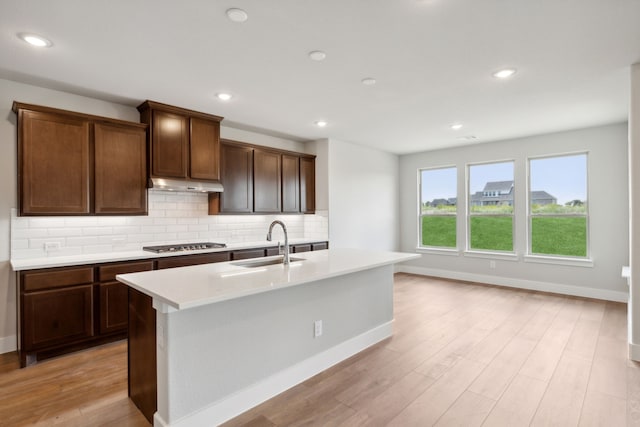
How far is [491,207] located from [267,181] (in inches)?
159

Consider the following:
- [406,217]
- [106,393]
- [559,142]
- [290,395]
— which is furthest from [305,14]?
[406,217]

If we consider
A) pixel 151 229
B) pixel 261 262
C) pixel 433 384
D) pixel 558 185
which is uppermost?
pixel 558 185

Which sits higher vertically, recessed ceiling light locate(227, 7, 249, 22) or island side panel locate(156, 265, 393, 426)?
Answer: recessed ceiling light locate(227, 7, 249, 22)

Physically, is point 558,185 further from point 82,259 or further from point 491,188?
point 82,259

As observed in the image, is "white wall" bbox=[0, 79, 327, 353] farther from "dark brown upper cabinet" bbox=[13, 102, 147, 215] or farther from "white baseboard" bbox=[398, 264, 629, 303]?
"white baseboard" bbox=[398, 264, 629, 303]

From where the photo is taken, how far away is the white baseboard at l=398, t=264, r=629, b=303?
4878 millimetres

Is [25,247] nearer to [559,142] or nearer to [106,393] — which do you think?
[106,393]

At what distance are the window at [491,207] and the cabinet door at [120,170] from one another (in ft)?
18.0

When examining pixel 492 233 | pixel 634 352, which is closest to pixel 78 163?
pixel 634 352

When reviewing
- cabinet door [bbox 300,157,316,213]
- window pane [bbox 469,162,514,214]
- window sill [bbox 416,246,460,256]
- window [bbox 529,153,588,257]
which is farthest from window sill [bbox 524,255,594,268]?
cabinet door [bbox 300,157,316,213]

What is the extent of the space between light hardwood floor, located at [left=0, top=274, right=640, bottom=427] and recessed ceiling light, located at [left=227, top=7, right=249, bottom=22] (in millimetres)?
2532

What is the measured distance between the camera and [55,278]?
296cm

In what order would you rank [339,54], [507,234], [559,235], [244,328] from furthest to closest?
[507,234] → [559,235] → [339,54] → [244,328]

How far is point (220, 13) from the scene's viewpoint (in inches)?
82.7
